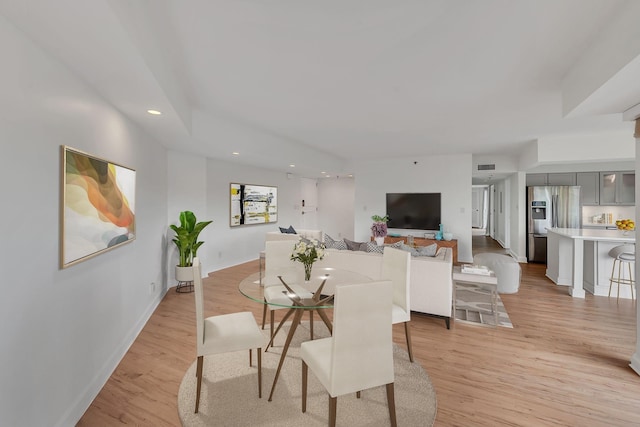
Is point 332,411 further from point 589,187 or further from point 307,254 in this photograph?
point 589,187

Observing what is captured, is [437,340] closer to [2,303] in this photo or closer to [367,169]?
[2,303]

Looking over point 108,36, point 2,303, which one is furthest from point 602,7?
point 2,303

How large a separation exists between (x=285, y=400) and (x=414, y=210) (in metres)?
6.33

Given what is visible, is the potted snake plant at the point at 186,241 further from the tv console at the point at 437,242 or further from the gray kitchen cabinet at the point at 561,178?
the gray kitchen cabinet at the point at 561,178

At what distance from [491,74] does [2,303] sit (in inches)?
149

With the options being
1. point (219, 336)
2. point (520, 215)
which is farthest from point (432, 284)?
point (520, 215)

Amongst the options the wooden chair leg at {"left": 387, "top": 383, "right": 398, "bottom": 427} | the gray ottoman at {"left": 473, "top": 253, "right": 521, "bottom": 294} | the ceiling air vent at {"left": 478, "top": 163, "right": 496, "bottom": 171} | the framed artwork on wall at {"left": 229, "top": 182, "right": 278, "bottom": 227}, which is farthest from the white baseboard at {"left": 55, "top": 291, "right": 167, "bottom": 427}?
the ceiling air vent at {"left": 478, "top": 163, "right": 496, "bottom": 171}

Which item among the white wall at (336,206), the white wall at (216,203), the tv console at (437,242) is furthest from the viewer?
the white wall at (336,206)

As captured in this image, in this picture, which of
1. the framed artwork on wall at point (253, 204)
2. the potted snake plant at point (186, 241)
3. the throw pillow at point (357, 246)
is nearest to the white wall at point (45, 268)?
the potted snake plant at point (186, 241)

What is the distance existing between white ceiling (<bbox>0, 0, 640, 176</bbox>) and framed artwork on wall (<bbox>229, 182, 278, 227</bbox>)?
7.92 feet

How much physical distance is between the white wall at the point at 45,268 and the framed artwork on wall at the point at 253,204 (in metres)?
3.89

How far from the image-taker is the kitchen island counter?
4.60m

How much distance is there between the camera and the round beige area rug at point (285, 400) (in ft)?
6.69

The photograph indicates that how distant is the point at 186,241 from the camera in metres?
4.71
